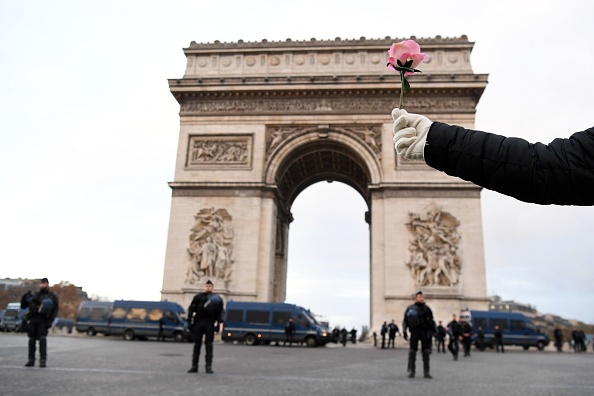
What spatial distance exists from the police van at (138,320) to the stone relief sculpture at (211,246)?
1.73m

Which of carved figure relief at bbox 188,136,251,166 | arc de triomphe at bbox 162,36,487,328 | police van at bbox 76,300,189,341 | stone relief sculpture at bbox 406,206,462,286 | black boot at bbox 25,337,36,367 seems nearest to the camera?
black boot at bbox 25,337,36,367

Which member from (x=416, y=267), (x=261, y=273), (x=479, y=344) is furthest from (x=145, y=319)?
(x=479, y=344)

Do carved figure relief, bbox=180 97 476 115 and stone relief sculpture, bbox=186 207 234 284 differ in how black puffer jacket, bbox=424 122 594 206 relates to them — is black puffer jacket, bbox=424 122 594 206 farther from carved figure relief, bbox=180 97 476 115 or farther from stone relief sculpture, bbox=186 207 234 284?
carved figure relief, bbox=180 97 476 115

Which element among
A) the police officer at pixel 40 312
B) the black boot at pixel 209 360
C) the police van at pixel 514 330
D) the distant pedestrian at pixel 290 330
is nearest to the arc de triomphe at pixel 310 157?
the police van at pixel 514 330

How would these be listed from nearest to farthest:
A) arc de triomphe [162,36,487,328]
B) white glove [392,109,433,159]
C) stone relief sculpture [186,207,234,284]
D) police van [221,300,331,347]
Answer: white glove [392,109,433,159] → police van [221,300,331,347] → arc de triomphe [162,36,487,328] → stone relief sculpture [186,207,234,284]

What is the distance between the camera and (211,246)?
→ 22.6 meters

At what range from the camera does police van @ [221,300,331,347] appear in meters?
20.5

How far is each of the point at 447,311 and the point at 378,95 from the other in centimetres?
1028

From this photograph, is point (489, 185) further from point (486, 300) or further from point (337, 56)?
point (337, 56)

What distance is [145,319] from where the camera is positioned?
21.9 metres

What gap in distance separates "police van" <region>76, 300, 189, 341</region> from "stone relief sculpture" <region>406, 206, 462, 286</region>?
10.0 meters

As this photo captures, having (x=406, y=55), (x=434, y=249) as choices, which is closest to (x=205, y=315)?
(x=406, y=55)

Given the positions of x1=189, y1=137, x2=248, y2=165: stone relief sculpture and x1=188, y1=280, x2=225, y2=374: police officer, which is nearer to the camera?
x1=188, y1=280, x2=225, y2=374: police officer

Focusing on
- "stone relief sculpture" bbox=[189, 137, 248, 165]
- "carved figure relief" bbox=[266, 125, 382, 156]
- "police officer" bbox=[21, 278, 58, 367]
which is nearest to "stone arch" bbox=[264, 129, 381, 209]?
"carved figure relief" bbox=[266, 125, 382, 156]
